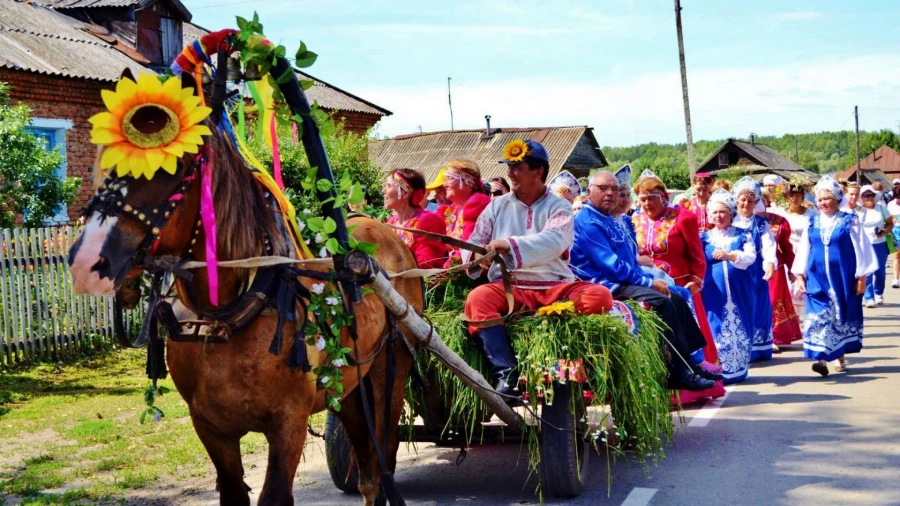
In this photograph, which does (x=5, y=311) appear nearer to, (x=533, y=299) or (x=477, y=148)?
(x=533, y=299)

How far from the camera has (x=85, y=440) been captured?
7109 millimetres

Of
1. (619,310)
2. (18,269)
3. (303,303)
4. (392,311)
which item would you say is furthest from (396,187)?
(18,269)

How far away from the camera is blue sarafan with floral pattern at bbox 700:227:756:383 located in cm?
958

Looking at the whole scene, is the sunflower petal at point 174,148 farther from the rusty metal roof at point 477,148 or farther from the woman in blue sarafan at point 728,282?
the rusty metal roof at point 477,148

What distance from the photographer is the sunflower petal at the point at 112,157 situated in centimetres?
311

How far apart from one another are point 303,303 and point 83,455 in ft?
12.1

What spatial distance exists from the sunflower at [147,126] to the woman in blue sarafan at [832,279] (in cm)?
795

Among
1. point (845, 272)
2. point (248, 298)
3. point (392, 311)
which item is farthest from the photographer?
point (845, 272)

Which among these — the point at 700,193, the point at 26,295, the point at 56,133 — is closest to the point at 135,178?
the point at 26,295

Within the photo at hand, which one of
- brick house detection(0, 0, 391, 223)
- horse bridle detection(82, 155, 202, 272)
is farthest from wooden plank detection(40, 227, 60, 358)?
horse bridle detection(82, 155, 202, 272)

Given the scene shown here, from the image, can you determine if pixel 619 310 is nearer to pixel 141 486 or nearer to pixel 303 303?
pixel 303 303

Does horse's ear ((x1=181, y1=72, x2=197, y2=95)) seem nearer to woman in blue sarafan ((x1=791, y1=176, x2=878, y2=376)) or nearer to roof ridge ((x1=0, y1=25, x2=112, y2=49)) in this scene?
woman in blue sarafan ((x1=791, y1=176, x2=878, y2=376))

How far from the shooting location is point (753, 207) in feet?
34.2

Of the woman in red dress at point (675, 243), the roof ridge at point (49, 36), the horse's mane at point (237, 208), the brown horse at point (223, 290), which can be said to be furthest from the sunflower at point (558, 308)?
the roof ridge at point (49, 36)
